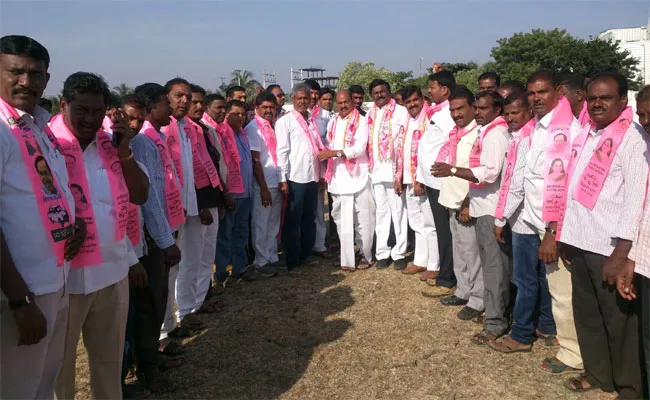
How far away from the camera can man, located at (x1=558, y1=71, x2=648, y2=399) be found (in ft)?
9.46

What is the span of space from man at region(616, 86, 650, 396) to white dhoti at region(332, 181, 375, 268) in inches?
146

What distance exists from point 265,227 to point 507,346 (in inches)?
130

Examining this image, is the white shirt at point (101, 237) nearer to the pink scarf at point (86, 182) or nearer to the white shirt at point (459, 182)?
the pink scarf at point (86, 182)

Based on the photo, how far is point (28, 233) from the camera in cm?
198

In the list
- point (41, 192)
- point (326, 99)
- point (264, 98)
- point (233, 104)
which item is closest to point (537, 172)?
point (41, 192)

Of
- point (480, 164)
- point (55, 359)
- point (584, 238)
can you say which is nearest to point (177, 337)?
point (55, 359)

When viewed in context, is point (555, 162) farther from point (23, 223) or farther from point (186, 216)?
point (23, 223)

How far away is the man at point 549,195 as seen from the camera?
3541mm

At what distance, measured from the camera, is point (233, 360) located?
4.06m

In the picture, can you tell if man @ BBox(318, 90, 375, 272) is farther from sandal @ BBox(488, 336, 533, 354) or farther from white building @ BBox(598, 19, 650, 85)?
white building @ BBox(598, 19, 650, 85)

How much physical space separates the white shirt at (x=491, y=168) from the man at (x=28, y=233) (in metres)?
3.27

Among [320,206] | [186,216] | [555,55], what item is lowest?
[320,206]

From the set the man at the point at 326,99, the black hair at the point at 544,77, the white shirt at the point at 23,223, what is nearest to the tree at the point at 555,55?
the man at the point at 326,99

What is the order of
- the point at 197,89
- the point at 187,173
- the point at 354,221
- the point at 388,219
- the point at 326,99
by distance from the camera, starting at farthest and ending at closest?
the point at 326,99 → the point at 354,221 → the point at 388,219 → the point at 197,89 → the point at 187,173
